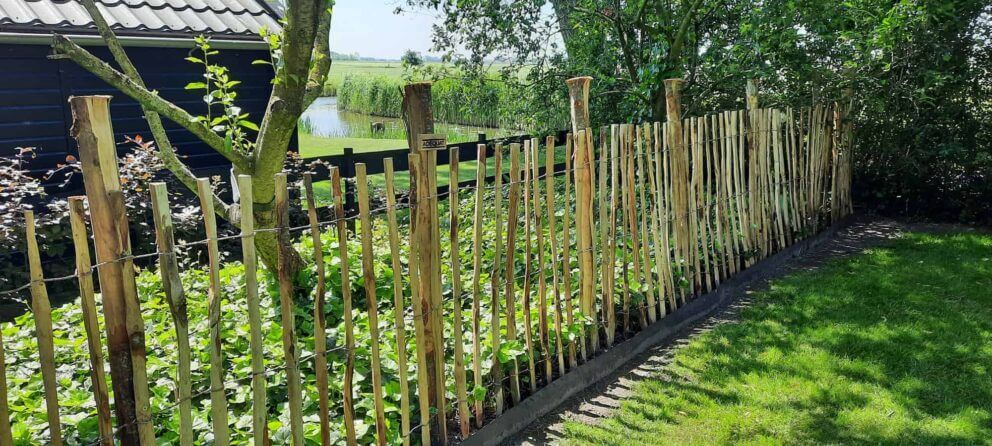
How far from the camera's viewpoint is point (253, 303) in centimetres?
244

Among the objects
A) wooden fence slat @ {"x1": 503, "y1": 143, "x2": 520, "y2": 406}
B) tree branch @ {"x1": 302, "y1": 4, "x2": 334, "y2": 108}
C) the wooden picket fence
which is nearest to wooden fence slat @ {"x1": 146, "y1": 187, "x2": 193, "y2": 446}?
the wooden picket fence

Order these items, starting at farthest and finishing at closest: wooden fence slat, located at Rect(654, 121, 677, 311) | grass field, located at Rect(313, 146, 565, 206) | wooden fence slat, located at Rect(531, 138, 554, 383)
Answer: grass field, located at Rect(313, 146, 565, 206) < wooden fence slat, located at Rect(654, 121, 677, 311) < wooden fence slat, located at Rect(531, 138, 554, 383)

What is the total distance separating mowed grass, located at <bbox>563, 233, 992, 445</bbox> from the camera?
3641mm

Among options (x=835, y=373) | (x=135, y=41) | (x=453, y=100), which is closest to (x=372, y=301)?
(x=835, y=373)

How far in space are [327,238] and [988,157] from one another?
6354 mm

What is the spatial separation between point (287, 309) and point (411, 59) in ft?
23.1

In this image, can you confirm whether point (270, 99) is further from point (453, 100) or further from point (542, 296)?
point (453, 100)

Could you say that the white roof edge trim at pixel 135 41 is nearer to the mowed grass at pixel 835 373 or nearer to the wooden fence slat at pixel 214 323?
the wooden fence slat at pixel 214 323

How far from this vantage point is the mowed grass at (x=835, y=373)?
364 cm

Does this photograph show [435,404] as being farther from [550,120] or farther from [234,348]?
[550,120]

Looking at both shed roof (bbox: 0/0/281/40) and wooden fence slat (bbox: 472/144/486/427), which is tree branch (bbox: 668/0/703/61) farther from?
wooden fence slat (bbox: 472/144/486/427)

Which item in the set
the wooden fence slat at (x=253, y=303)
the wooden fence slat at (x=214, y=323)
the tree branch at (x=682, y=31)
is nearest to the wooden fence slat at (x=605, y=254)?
the wooden fence slat at (x=253, y=303)

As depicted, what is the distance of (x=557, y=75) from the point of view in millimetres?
8703

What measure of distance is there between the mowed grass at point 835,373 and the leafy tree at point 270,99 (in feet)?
7.12
